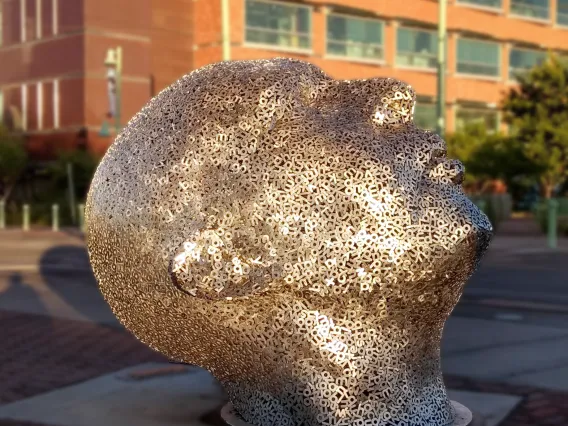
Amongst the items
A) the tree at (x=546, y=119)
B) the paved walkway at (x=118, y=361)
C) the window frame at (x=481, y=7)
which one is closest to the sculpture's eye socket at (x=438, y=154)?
the paved walkway at (x=118, y=361)

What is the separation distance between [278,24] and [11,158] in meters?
11.9

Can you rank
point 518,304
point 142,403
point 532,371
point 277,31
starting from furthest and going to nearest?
point 277,31 < point 518,304 < point 532,371 < point 142,403

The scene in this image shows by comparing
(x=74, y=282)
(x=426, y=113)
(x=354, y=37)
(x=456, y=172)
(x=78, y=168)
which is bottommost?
(x=74, y=282)

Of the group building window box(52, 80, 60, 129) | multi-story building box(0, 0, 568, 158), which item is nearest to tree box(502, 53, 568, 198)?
multi-story building box(0, 0, 568, 158)

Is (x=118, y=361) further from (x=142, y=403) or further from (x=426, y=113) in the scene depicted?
(x=426, y=113)

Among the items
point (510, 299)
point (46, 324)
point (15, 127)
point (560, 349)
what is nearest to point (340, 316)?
point (560, 349)

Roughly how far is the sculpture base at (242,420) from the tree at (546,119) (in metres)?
24.7

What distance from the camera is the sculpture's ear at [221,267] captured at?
13.9 ft

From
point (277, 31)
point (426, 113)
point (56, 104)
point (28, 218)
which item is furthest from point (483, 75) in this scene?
point (28, 218)

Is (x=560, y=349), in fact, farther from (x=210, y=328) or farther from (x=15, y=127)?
(x=15, y=127)

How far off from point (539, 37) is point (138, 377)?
42003mm

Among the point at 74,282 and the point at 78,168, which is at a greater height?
the point at 78,168

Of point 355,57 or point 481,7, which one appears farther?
point 481,7

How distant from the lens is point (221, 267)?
168 inches
